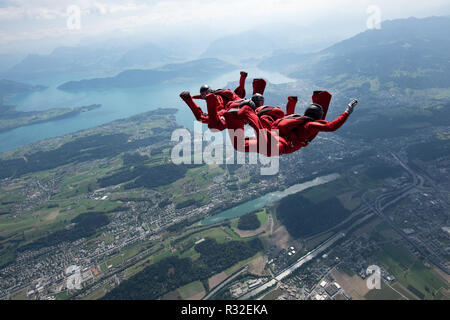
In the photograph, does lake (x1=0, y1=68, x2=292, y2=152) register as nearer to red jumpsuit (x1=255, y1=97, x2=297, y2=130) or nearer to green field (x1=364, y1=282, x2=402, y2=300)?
green field (x1=364, y1=282, x2=402, y2=300)

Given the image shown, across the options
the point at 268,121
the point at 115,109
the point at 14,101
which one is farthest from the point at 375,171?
the point at 14,101

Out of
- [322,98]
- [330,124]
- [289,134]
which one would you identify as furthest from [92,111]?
[330,124]

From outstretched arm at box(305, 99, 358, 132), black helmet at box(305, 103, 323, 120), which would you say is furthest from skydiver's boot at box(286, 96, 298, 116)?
outstretched arm at box(305, 99, 358, 132)

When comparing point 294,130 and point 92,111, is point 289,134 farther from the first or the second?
point 92,111

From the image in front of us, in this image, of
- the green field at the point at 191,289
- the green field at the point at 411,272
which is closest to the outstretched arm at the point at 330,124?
the green field at the point at 191,289
